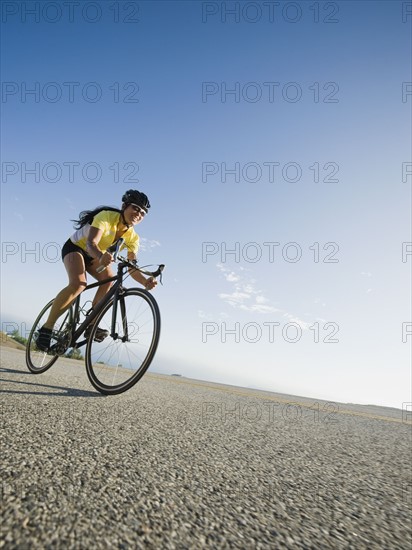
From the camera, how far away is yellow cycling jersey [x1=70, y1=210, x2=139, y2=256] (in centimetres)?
→ 366

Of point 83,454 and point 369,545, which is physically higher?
point 83,454

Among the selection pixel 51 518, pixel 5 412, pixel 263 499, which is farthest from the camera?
pixel 5 412

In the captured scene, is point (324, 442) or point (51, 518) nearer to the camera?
point (51, 518)

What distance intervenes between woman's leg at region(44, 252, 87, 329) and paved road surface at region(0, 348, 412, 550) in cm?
163

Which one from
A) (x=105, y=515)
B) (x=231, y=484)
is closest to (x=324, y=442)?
(x=231, y=484)

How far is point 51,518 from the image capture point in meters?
0.86

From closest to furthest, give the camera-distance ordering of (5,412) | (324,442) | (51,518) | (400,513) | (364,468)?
1. (51,518)
2. (400,513)
3. (5,412)
4. (364,468)
5. (324,442)

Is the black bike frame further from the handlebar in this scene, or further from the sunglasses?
the sunglasses

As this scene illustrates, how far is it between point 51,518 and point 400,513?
1.29 metres

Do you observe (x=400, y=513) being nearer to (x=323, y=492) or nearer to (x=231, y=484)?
(x=323, y=492)

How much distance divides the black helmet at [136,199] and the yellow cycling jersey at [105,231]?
202 millimetres

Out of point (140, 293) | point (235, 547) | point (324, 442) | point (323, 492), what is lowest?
point (324, 442)

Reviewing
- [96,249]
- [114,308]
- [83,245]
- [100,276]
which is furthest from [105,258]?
[100,276]

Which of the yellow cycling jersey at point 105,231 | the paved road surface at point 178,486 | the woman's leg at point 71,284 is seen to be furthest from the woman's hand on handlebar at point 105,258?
the paved road surface at point 178,486
